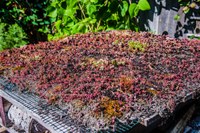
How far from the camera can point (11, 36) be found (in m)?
4.77

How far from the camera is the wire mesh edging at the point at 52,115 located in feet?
4.33

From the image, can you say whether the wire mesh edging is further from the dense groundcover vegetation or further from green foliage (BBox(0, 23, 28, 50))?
green foliage (BBox(0, 23, 28, 50))

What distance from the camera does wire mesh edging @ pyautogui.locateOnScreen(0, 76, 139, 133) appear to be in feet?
4.33

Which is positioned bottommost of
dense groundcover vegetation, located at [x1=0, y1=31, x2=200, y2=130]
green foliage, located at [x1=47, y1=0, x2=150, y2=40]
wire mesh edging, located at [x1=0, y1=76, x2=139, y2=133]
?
wire mesh edging, located at [x1=0, y1=76, x2=139, y2=133]

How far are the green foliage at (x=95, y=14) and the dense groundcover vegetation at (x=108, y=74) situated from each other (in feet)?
4.63

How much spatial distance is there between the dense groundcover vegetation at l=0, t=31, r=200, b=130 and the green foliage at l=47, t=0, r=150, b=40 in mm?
1412

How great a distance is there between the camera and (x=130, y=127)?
1368 millimetres

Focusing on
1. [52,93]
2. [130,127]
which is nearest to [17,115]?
[52,93]

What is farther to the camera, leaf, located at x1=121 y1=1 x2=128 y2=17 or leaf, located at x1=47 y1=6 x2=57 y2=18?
leaf, located at x1=47 y1=6 x2=57 y2=18

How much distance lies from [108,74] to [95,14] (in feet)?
8.64

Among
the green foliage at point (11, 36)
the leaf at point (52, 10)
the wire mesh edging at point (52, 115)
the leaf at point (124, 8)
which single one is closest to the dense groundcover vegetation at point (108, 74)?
the wire mesh edging at point (52, 115)

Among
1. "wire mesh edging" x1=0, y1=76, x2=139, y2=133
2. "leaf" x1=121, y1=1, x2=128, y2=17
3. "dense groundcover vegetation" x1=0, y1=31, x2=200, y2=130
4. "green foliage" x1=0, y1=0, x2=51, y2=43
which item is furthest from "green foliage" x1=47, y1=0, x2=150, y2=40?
"wire mesh edging" x1=0, y1=76, x2=139, y2=133

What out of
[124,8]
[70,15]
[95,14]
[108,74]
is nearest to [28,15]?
[70,15]

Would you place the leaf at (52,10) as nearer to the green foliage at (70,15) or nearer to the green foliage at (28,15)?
the green foliage at (70,15)
